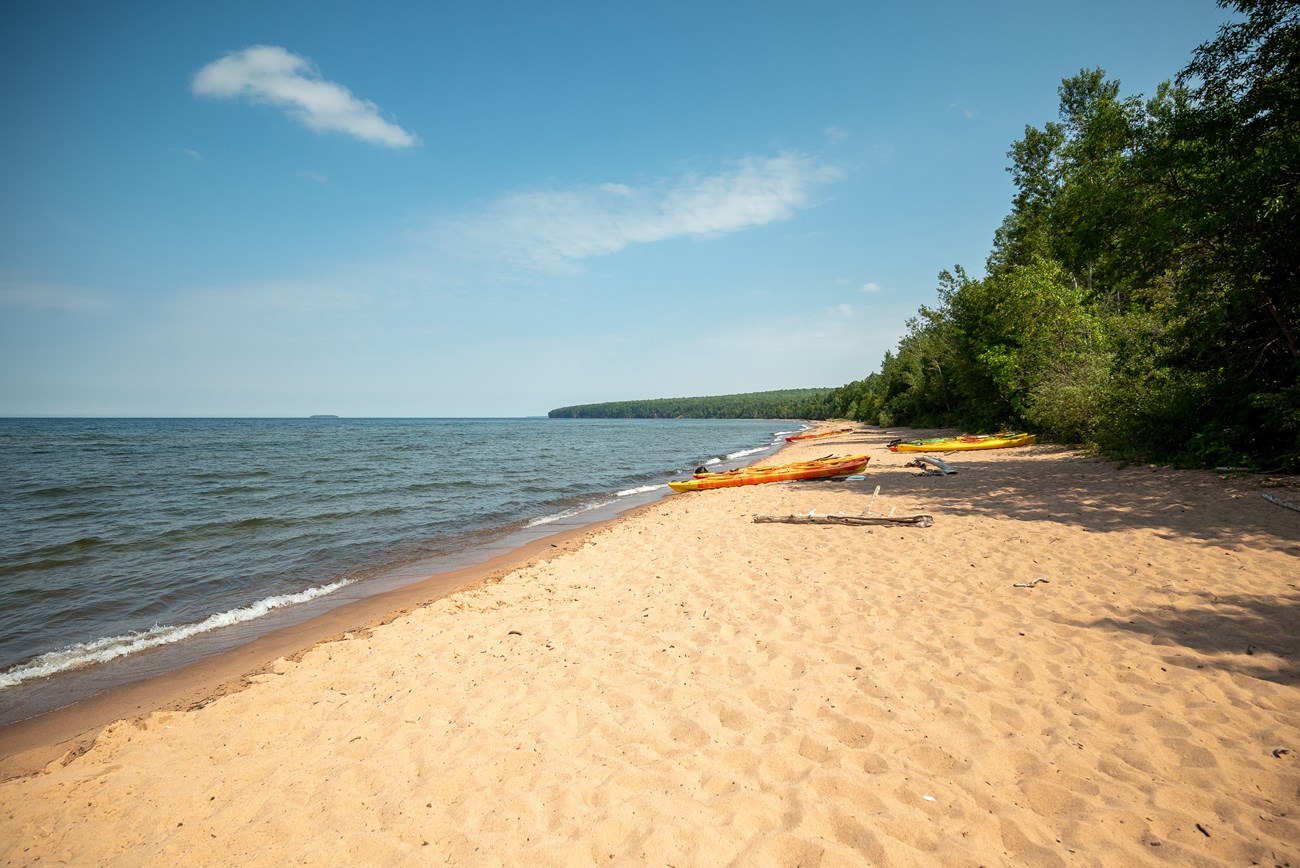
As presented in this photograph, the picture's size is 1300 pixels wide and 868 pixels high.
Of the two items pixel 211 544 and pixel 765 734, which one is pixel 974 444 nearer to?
pixel 765 734

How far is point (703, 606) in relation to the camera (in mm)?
A: 6457

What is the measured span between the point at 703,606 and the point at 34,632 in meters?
9.65

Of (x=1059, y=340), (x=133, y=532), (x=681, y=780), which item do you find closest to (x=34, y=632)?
(x=133, y=532)

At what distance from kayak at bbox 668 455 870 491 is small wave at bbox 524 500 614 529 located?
107 inches

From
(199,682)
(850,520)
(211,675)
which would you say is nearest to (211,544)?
(211,675)

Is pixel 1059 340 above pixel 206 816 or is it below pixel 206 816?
above

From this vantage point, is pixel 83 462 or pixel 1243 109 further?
pixel 83 462

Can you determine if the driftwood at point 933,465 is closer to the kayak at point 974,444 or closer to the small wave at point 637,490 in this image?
the kayak at point 974,444

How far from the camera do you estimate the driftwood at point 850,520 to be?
9633 millimetres

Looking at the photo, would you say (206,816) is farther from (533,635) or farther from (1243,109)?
(1243,109)

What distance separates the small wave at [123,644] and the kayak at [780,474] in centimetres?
1184

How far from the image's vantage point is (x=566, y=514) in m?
16.4

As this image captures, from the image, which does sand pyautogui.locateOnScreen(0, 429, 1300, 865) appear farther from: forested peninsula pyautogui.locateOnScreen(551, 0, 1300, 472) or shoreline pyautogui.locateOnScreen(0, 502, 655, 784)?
forested peninsula pyautogui.locateOnScreen(551, 0, 1300, 472)

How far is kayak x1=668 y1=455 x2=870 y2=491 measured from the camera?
650 inches
